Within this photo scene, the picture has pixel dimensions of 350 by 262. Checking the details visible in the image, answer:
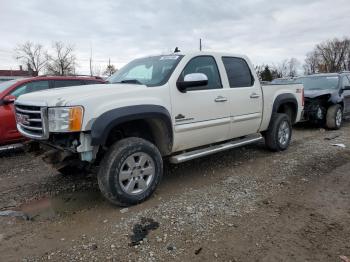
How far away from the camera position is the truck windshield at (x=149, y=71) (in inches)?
169

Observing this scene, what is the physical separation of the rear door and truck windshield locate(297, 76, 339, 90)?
16.9 feet

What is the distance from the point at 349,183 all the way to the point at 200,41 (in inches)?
1330

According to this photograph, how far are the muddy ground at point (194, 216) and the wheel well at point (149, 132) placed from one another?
676 millimetres

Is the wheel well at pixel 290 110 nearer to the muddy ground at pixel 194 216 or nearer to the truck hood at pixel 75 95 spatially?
the muddy ground at pixel 194 216

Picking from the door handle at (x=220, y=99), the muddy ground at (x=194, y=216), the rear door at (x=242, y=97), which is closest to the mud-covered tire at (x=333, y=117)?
the muddy ground at (x=194, y=216)

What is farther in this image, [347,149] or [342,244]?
[347,149]

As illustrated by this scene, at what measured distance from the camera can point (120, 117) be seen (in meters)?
3.57

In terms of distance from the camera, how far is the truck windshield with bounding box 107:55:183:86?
169 inches

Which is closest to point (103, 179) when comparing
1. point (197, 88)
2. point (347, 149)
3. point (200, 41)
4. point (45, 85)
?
point (197, 88)

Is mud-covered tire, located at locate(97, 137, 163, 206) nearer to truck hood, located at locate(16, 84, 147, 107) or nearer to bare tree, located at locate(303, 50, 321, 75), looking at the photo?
truck hood, located at locate(16, 84, 147, 107)

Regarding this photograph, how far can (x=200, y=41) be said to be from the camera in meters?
36.5

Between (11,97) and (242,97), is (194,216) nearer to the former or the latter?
(242,97)

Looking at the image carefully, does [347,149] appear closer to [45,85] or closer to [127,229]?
[127,229]

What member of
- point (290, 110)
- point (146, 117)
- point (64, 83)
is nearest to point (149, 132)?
point (146, 117)
